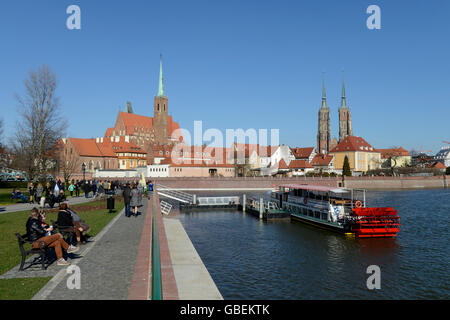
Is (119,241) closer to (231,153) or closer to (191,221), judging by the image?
(191,221)

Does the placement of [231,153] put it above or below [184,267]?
above

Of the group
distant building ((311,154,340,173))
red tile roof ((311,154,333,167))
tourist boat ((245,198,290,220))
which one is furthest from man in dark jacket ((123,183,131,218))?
red tile roof ((311,154,333,167))

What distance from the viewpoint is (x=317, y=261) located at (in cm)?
2209

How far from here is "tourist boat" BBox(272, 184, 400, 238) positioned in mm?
29531

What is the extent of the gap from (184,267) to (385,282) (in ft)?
32.8

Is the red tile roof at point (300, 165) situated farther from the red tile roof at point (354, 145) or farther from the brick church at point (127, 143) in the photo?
the brick church at point (127, 143)

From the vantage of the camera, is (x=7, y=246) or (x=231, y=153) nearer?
(x=7, y=246)

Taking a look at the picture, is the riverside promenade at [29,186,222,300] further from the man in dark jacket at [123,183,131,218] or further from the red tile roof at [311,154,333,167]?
the red tile roof at [311,154,333,167]

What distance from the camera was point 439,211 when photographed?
159ft
